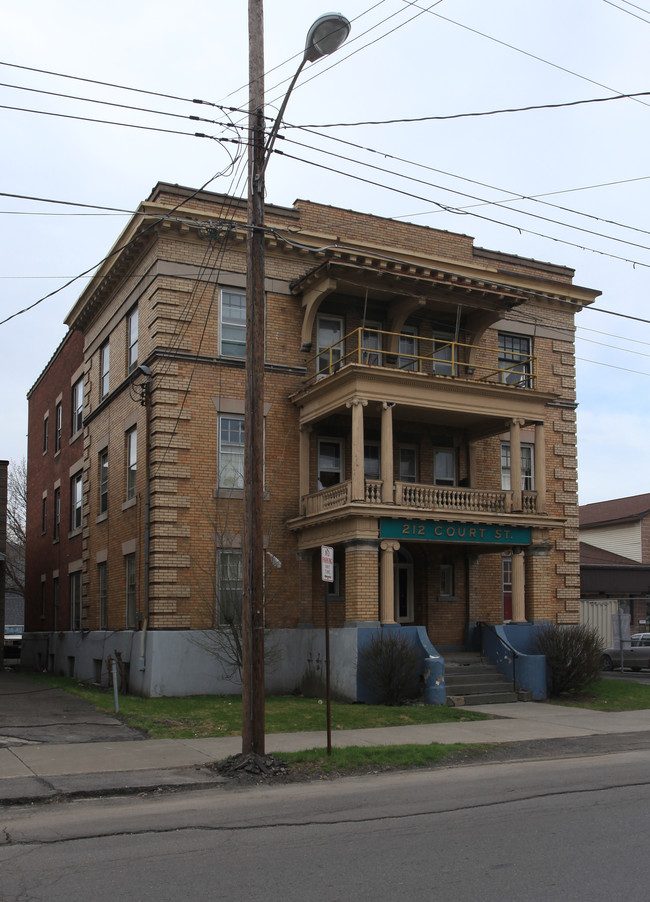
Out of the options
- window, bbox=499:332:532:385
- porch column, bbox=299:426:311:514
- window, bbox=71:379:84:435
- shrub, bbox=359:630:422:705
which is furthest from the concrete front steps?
window, bbox=71:379:84:435

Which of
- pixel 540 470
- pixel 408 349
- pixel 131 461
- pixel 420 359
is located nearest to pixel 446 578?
pixel 540 470

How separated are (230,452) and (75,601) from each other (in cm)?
1115

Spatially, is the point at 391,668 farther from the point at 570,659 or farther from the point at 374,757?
the point at 374,757

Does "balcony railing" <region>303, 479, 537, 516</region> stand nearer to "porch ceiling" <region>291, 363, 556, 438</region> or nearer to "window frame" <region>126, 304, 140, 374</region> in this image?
"porch ceiling" <region>291, 363, 556, 438</region>

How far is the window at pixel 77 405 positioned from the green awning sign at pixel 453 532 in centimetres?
1444

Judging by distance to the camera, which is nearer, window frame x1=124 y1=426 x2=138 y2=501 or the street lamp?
the street lamp

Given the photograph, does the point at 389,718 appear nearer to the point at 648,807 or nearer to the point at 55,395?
the point at 648,807

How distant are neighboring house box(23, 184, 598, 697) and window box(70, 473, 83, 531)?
13.7 ft

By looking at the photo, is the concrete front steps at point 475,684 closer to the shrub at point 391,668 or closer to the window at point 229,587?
the shrub at point 391,668

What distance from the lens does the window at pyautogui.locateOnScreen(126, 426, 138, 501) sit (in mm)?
24250

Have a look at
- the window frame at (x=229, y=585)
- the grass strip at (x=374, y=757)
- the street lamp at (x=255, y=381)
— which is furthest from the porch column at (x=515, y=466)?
the street lamp at (x=255, y=381)

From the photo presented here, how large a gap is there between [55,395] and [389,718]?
74.9 ft

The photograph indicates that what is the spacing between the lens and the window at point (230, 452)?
22.3 metres

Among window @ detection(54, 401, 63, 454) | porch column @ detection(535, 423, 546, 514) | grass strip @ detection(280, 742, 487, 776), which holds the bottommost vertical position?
grass strip @ detection(280, 742, 487, 776)
